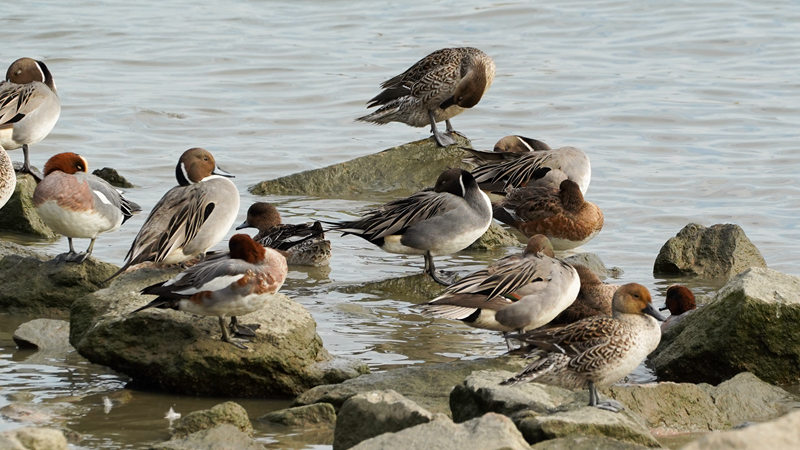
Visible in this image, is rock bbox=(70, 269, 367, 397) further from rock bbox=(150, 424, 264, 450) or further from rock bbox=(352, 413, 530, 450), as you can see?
rock bbox=(352, 413, 530, 450)

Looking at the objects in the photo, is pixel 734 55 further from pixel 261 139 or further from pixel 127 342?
pixel 127 342

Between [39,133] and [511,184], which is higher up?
[39,133]

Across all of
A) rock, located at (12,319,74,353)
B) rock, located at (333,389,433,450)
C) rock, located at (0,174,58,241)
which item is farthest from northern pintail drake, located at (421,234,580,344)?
rock, located at (0,174,58,241)

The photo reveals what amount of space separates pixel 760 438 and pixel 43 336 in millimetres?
4880

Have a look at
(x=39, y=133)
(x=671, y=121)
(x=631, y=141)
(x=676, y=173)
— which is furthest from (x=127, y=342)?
(x=671, y=121)

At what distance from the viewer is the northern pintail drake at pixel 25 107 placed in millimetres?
10742

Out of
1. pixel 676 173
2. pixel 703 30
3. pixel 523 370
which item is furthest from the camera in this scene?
pixel 703 30

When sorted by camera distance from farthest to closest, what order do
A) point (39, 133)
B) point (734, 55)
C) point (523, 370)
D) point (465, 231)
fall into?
1. point (734, 55)
2. point (39, 133)
3. point (465, 231)
4. point (523, 370)

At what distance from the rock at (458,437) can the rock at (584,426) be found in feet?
0.92

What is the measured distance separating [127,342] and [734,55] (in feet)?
48.0

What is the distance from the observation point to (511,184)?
Result: 11.0 m

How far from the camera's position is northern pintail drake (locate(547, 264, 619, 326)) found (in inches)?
310

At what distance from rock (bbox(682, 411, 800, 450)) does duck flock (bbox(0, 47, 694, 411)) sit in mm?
2202

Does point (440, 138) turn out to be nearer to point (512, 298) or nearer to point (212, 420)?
point (512, 298)
